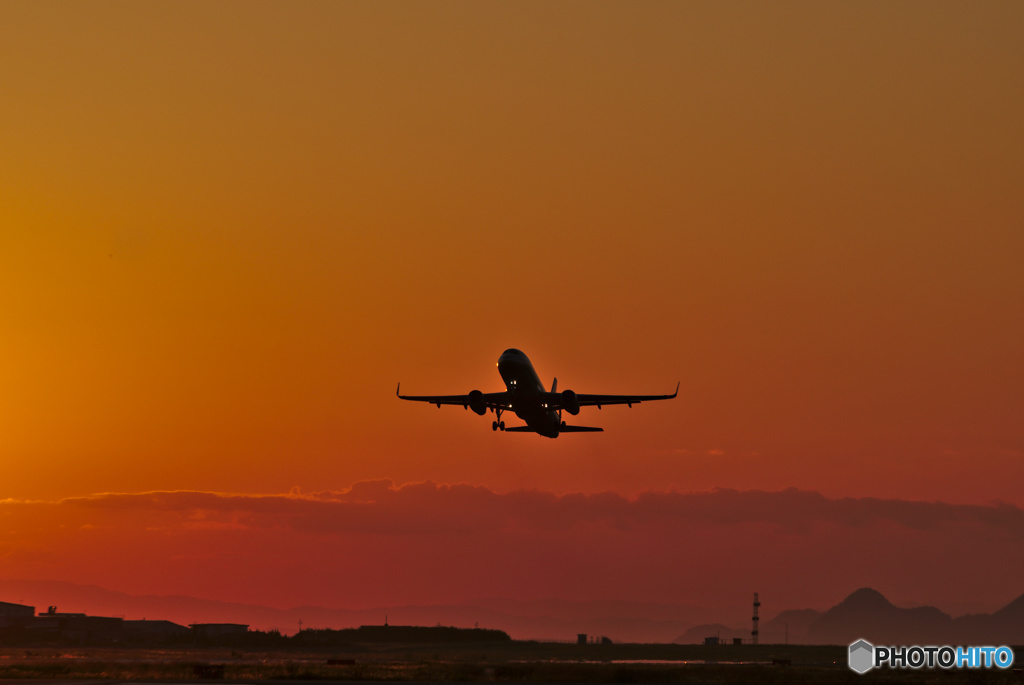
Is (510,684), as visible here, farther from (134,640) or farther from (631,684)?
(134,640)

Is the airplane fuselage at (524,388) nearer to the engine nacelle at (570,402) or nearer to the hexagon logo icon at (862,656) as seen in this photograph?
the engine nacelle at (570,402)

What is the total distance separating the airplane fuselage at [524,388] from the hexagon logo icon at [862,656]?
33042 millimetres

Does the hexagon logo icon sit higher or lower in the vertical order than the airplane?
lower

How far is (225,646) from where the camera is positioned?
176500mm

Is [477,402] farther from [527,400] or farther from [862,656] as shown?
[862,656]

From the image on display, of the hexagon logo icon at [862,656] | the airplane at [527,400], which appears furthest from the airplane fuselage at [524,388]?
the hexagon logo icon at [862,656]

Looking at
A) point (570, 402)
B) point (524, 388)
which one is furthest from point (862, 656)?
point (524, 388)

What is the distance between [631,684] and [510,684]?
33.3 feet

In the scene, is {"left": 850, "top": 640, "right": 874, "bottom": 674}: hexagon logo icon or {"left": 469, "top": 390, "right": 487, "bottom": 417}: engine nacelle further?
{"left": 469, "top": 390, "right": 487, "bottom": 417}: engine nacelle

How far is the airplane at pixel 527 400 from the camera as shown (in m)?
98.6

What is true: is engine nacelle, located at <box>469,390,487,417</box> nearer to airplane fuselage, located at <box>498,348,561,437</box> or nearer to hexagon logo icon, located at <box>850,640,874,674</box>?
airplane fuselage, located at <box>498,348,561,437</box>

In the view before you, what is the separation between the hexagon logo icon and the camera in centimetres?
9725

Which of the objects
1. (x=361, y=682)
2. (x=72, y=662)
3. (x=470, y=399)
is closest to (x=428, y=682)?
(x=361, y=682)

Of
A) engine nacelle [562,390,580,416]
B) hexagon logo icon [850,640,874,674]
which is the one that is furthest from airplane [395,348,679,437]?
hexagon logo icon [850,640,874,674]
